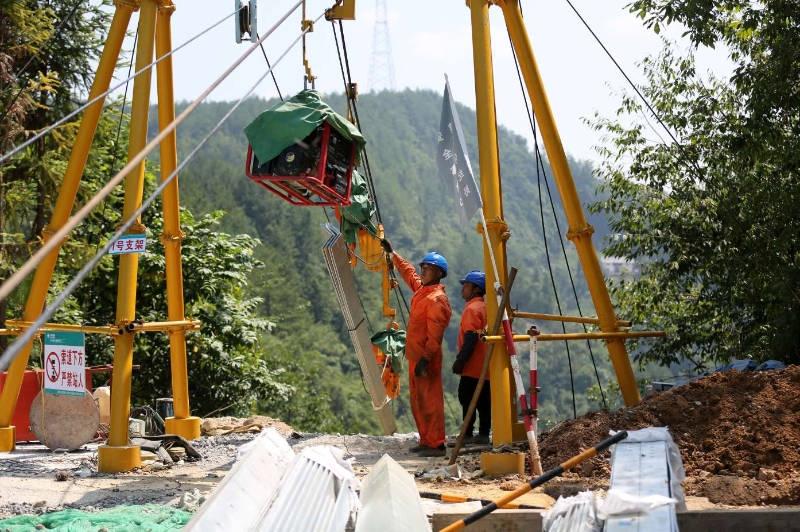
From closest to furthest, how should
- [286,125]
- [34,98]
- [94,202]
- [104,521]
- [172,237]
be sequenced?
[94,202], [104,521], [286,125], [172,237], [34,98]

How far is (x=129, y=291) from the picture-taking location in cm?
1167

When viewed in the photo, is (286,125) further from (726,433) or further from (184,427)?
(184,427)

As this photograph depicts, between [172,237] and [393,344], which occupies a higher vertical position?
[172,237]

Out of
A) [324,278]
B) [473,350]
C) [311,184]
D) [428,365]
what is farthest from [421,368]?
[324,278]

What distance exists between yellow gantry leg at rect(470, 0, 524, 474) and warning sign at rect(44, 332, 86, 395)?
4.15 m

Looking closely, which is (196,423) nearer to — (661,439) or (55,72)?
(661,439)

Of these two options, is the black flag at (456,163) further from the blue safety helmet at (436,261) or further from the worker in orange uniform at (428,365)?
the worker in orange uniform at (428,365)

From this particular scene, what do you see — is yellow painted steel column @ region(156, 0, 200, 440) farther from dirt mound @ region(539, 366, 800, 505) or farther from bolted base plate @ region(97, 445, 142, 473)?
dirt mound @ region(539, 366, 800, 505)

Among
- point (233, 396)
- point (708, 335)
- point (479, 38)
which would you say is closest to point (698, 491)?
point (479, 38)

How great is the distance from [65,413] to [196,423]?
1.59 meters

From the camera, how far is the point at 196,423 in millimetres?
13758

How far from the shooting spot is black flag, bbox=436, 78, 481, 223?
37.6 feet

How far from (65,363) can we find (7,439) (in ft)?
5.69

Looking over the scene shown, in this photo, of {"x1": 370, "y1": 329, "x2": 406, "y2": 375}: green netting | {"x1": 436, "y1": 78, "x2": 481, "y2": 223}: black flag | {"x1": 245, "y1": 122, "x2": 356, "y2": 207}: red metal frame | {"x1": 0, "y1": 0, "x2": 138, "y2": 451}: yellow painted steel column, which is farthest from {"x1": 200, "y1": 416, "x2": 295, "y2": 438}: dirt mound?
{"x1": 436, "y1": 78, "x2": 481, "y2": 223}: black flag
